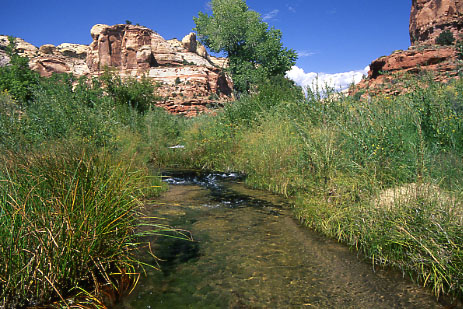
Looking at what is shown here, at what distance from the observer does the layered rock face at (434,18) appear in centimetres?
4088

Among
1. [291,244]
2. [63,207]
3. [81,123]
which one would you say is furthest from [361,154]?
[81,123]

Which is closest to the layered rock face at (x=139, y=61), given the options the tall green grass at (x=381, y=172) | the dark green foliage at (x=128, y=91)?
the dark green foliage at (x=128, y=91)

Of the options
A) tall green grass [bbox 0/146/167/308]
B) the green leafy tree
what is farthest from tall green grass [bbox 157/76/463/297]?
the green leafy tree

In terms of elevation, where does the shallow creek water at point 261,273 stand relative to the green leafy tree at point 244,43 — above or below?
below

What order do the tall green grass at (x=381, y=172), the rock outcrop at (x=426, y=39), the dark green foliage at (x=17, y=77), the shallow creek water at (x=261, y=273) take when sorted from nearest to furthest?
the shallow creek water at (x=261, y=273) → the tall green grass at (x=381, y=172) → the dark green foliage at (x=17, y=77) → the rock outcrop at (x=426, y=39)

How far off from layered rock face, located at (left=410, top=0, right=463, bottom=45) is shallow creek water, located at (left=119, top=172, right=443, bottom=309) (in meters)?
43.6

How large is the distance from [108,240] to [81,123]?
5022mm

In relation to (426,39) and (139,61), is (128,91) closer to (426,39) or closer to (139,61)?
(426,39)

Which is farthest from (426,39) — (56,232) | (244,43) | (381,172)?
(56,232)

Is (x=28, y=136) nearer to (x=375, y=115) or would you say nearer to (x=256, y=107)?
(x=375, y=115)

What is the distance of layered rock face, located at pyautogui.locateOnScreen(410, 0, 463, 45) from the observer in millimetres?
40875

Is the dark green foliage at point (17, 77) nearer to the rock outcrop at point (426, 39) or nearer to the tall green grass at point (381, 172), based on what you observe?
the tall green grass at point (381, 172)

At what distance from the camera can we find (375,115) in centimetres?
562

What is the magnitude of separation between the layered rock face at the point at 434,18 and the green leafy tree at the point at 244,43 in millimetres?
17487
